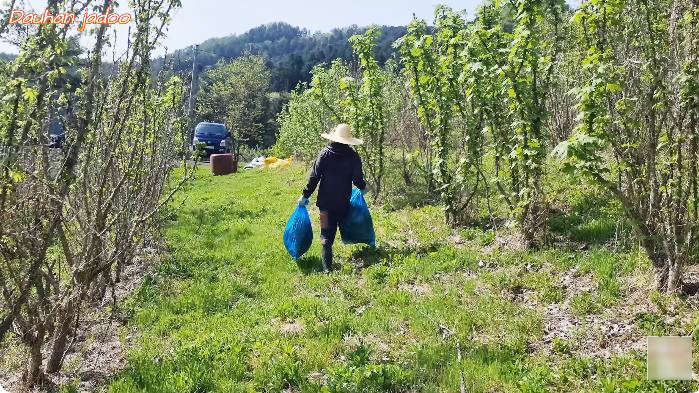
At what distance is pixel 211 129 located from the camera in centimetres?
2883

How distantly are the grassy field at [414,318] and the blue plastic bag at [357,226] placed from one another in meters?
0.21

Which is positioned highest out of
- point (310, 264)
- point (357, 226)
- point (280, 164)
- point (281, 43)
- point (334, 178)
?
point (281, 43)

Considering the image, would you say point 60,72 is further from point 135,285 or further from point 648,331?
point 648,331

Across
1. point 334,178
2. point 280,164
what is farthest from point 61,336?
point 280,164

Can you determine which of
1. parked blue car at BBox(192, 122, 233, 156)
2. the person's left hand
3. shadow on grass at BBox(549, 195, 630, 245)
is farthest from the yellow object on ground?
shadow on grass at BBox(549, 195, 630, 245)

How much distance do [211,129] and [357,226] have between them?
23516 millimetres

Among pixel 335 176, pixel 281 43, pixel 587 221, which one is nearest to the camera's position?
pixel 587 221

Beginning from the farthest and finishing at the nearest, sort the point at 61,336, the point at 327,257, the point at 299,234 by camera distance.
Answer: the point at 299,234 < the point at 327,257 < the point at 61,336

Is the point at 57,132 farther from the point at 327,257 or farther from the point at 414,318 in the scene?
the point at 414,318

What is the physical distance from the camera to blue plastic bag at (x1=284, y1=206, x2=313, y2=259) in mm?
6934

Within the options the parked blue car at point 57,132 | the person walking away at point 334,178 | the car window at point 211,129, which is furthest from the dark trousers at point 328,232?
the car window at point 211,129

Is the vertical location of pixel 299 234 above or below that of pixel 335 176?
below

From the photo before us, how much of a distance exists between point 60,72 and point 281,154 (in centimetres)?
Result: 2464

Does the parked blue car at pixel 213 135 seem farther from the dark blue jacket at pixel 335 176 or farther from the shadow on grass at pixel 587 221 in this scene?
the shadow on grass at pixel 587 221
